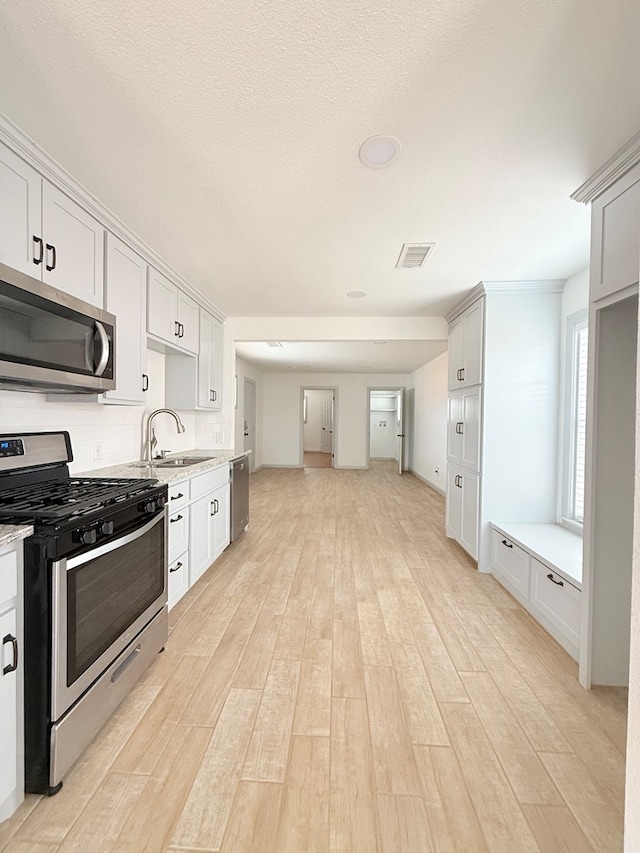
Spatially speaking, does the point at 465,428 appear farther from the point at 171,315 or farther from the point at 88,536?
the point at 88,536

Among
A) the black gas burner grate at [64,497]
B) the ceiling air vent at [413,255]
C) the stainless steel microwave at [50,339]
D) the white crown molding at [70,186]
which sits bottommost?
the black gas burner grate at [64,497]

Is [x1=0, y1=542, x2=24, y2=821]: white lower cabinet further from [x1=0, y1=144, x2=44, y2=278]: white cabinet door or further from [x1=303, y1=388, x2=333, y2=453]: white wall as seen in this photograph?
[x1=303, y1=388, x2=333, y2=453]: white wall

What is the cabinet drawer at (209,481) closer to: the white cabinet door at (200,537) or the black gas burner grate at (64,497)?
the white cabinet door at (200,537)

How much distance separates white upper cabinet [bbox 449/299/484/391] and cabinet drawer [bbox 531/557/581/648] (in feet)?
5.27

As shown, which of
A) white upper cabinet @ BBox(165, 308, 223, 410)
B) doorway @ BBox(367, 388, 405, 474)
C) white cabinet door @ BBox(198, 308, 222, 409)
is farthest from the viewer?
doorway @ BBox(367, 388, 405, 474)

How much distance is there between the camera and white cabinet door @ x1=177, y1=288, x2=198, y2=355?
11.1 ft

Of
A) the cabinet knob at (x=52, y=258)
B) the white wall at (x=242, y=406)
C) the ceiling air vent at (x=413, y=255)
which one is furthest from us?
the white wall at (x=242, y=406)

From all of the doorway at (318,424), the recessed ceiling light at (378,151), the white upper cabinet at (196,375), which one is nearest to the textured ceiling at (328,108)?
the recessed ceiling light at (378,151)

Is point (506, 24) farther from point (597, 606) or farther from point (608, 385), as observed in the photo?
point (597, 606)

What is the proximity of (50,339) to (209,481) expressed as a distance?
67.5 inches

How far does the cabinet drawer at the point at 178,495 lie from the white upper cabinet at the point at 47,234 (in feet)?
3.75

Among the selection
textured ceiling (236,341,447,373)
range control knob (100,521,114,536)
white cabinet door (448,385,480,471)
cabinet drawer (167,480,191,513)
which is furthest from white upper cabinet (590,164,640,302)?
textured ceiling (236,341,447,373)

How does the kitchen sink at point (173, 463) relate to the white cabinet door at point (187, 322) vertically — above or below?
below

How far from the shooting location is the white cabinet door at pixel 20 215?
1.58 metres
